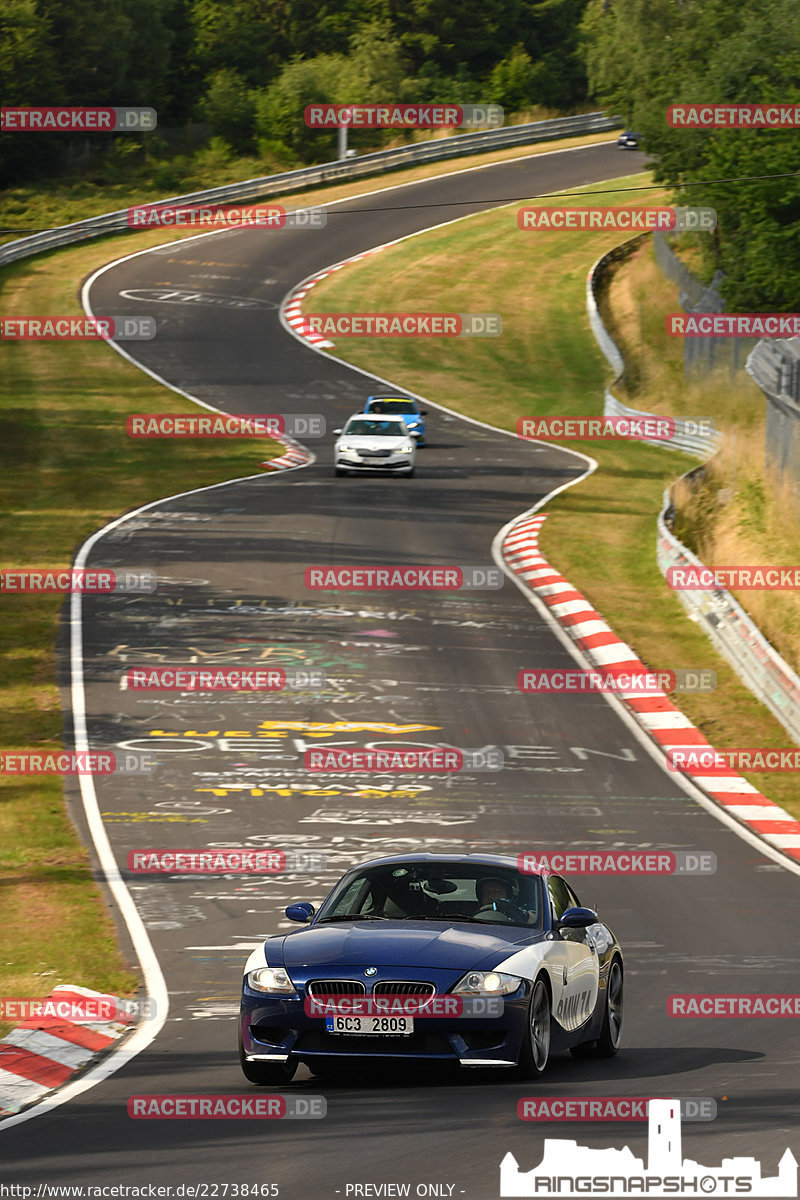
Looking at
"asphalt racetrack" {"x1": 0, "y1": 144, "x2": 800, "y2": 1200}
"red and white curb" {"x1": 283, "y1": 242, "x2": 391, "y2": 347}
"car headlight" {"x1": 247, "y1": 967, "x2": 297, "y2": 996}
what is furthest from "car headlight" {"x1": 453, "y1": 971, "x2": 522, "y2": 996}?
"red and white curb" {"x1": 283, "y1": 242, "x2": 391, "y2": 347}

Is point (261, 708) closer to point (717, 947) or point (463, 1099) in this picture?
point (717, 947)

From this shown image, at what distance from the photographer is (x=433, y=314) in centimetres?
6450

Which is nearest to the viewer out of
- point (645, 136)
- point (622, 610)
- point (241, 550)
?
point (622, 610)

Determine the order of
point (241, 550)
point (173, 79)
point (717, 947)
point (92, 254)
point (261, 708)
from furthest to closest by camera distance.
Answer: point (173, 79) < point (92, 254) < point (241, 550) < point (261, 708) < point (717, 947)

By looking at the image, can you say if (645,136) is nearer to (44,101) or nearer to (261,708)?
(44,101)

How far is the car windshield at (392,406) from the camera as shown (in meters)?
46.9

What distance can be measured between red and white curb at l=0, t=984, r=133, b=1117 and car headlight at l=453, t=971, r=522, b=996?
231 cm

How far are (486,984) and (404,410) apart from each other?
3791cm

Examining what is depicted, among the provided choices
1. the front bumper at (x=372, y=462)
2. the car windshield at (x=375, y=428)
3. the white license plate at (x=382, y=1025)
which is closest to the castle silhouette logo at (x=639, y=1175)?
the white license plate at (x=382, y=1025)

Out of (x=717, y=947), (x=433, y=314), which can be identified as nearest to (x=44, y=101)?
(x=433, y=314)

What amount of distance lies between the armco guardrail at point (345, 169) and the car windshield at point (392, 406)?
2686cm

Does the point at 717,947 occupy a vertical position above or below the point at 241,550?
above

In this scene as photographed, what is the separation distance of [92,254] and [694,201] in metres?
24.6

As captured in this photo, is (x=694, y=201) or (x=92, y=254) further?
(x=92, y=254)
